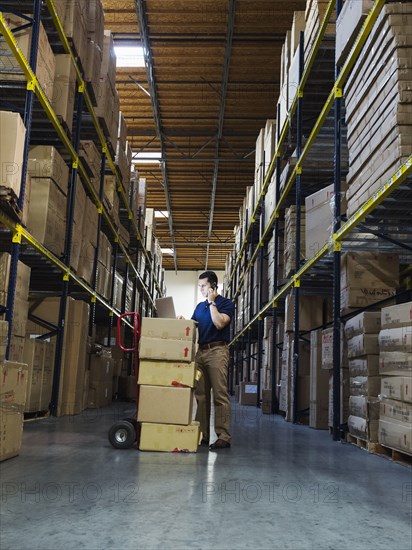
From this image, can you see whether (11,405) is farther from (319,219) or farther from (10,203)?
(319,219)

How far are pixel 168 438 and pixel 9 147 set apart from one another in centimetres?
300

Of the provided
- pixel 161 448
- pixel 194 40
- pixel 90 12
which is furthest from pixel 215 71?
pixel 161 448

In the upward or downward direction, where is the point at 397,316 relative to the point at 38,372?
upward

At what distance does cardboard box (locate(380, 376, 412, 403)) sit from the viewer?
416 cm

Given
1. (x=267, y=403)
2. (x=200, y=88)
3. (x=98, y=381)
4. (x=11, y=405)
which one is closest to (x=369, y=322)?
(x=11, y=405)

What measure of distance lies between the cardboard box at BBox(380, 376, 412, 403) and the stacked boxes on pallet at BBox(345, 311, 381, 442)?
264mm

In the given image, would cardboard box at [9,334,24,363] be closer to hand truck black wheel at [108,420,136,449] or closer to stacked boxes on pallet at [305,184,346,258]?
hand truck black wheel at [108,420,136,449]

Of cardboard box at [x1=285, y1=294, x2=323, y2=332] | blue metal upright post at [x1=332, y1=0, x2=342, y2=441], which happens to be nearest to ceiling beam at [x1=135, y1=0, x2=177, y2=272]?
blue metal upright post at [x1=332, y1=0, x2=342, y2=441]

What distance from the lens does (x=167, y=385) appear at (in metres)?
4.80

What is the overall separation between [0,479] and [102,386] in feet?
21.3

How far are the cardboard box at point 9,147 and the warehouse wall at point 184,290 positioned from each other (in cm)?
2511

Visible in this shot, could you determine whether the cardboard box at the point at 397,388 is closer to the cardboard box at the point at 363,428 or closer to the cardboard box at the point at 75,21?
the cardboard box at the point at 363,428

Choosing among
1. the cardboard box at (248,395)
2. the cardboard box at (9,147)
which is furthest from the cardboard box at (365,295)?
the cardboard box at (248,395)

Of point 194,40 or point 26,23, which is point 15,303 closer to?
point 26,23
